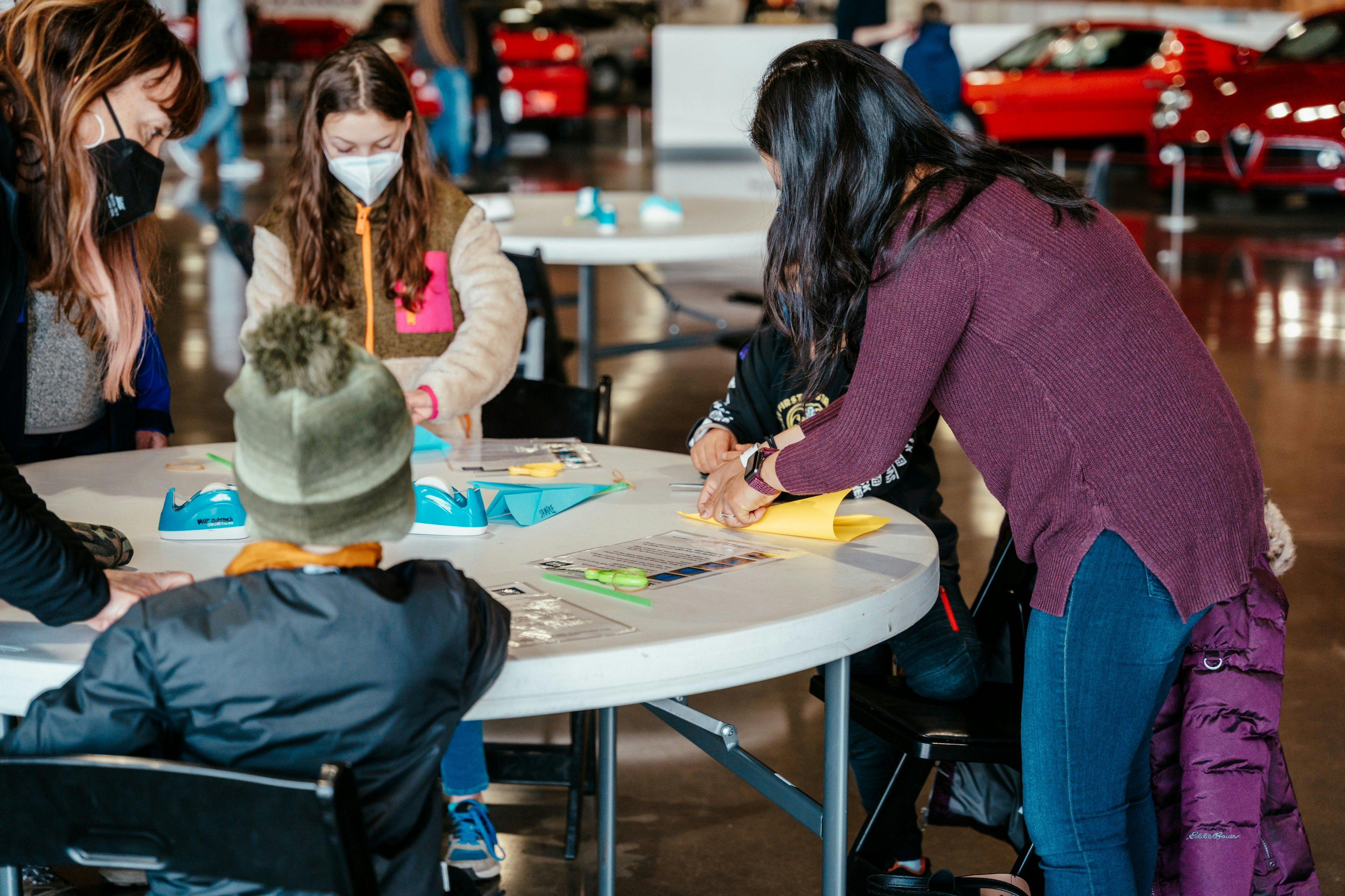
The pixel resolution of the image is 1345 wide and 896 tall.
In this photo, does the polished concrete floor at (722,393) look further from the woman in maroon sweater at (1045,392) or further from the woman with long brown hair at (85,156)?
the woman in maroon sweater at (1045,392)

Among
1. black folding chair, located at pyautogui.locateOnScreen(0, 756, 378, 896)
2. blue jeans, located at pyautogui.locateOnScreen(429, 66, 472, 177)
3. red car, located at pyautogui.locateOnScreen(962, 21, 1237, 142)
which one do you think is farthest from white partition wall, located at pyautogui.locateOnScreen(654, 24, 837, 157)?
black folding chair, located at pyautogui.locateOnScreen(0, 756, 378, 896)

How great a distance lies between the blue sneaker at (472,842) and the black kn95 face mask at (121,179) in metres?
1.04

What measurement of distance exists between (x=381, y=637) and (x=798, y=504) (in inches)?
28.0

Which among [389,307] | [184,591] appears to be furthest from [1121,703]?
[389,307]

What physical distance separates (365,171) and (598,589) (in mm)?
1113

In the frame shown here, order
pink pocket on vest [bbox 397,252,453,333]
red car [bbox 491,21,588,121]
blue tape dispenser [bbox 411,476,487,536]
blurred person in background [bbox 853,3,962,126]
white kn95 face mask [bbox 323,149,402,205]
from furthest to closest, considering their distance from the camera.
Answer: red car [bbox 491,21,588,121] → blurred person in background [bbox 853,3,962,126] → pink pocket on vest [bbox 397,252,453,333] → white kn95 face mask [bbox 323,149,402,205] → blue tape dispenser [bbox 411,476,487,536]

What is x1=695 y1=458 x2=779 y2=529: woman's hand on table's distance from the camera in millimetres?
1612

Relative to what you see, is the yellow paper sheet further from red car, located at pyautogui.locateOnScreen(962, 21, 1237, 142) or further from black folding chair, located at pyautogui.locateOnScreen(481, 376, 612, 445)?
red car, located at pyautogui.locateOnScreen(962, 21, 1237, 142)

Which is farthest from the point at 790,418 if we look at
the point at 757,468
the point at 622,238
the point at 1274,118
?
the point at 1274,118

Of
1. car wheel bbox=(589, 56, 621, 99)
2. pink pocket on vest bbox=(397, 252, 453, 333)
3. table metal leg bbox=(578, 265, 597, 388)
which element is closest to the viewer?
pink pocket on vest bbox=(397, 252, 453, 333)

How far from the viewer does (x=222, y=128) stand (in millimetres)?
10648

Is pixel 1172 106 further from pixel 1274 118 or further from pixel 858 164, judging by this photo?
pixel 858 164

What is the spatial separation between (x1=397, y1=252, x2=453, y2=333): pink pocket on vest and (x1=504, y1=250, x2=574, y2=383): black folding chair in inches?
35.4

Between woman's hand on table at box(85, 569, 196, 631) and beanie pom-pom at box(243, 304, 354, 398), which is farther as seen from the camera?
woman's hand on table at box(85, 569, 196, 631)
